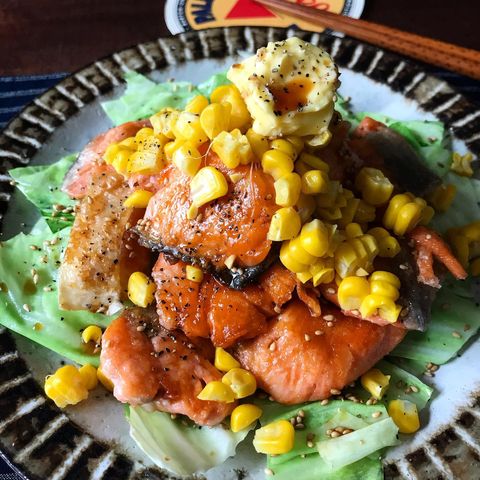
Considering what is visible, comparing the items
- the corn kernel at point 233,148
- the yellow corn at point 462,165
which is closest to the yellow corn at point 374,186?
the corn kernel at point 233,148

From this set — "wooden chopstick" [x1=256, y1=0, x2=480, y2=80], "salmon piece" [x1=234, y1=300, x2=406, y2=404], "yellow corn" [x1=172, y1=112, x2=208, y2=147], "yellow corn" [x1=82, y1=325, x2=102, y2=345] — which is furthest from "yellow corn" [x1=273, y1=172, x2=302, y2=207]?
"wooden chopstick" [x1=256, y1=0, x2=480, y2=80]

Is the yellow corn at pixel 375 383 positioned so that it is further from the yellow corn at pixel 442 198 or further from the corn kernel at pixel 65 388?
the corn kernel at pixel 65 388

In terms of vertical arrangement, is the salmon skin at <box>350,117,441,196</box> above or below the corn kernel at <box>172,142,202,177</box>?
above

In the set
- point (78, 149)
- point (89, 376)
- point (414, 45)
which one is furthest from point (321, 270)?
point (414, 45)

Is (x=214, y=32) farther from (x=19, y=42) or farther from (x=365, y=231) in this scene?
(x=365, y=231)

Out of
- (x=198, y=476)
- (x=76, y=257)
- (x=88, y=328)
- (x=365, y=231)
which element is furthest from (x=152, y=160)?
(x=198, y=476)

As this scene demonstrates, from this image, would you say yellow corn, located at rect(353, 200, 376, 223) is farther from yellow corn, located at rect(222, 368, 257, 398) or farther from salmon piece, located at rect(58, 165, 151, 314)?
salmon piece, located at rect(58, 165, 151, 314)

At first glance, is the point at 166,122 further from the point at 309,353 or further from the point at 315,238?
the point at 309,353
